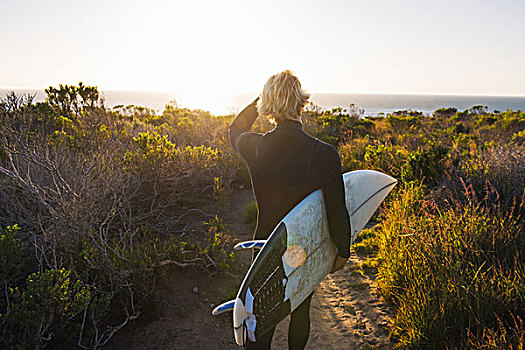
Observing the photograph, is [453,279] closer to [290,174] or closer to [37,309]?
[290,174]

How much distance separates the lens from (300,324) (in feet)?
7.29

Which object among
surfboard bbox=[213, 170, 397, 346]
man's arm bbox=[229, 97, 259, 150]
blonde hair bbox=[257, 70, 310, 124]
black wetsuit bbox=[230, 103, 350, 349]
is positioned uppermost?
blonde hair bbox=[257, 70, 310, 124]

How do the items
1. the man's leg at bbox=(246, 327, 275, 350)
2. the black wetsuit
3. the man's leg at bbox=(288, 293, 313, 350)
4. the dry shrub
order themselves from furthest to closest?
the dry shrub → the man's leg at bbox=(288, 293, 313, 350) → the man's leg at bbox=(246, 327, 275, 350) → the black wetsuit

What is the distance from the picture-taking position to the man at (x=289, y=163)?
1740 millimetres

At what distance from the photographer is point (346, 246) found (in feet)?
6.36

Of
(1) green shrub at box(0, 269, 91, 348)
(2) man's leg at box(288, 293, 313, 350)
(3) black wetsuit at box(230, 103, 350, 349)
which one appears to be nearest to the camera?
(3) black wetsuit at box(230, 103, 350, 349)

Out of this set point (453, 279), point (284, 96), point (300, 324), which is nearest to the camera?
point (284, 96)

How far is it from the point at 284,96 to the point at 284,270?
1115 millimetres

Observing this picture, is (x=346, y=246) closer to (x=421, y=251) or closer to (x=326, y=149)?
(x=326, y=149)

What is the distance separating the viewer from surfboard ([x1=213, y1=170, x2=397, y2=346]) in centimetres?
180

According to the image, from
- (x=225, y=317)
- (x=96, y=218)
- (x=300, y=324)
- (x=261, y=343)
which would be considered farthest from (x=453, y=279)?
(x=96, y=218)

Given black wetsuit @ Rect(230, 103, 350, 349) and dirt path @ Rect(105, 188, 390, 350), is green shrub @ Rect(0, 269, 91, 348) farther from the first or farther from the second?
black wetsuit @ Rect(230, 103, 350, 349)

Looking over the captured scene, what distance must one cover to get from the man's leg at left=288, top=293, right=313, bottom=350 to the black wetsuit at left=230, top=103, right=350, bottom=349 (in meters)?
0.29

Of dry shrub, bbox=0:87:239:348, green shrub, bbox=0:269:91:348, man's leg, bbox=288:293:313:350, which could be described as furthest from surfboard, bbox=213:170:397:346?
dry shrub, bbox=0:87:239:348
